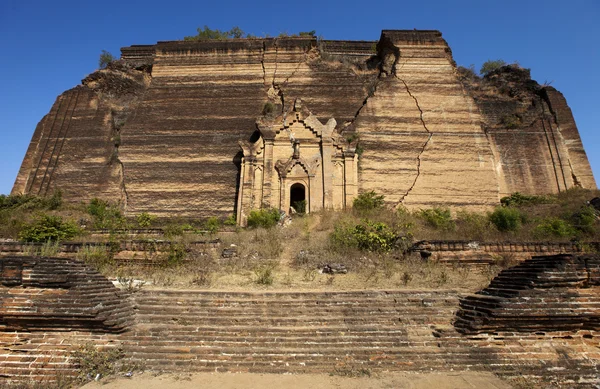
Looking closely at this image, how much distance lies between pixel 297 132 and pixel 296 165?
174 centimetres

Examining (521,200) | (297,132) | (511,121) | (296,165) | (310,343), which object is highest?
(511,121)

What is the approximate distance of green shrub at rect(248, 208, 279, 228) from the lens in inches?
585

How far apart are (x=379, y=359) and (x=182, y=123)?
17.3 meters

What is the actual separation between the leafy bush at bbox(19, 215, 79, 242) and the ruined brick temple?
5024mm

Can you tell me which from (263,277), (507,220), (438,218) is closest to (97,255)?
(263,277)

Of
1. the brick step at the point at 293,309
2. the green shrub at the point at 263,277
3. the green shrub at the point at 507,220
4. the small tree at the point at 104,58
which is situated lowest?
the brick step at the point at 293,309

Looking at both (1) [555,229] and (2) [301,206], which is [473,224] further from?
(2) [301,206]

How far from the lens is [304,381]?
493 centimetres

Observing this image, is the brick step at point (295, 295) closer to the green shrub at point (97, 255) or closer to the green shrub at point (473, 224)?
the green shrub at point (97, 255)

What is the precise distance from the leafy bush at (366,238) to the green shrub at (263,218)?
12.3 ft

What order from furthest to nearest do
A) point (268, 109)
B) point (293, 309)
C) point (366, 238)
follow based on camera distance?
point (268, 109) → point (366, 238) → point (293, 309)

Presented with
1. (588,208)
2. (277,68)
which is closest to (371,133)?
(277,68)

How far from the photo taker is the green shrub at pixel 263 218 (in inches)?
585

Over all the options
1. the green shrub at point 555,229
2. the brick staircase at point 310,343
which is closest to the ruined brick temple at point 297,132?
the green shrub at point 555,229
